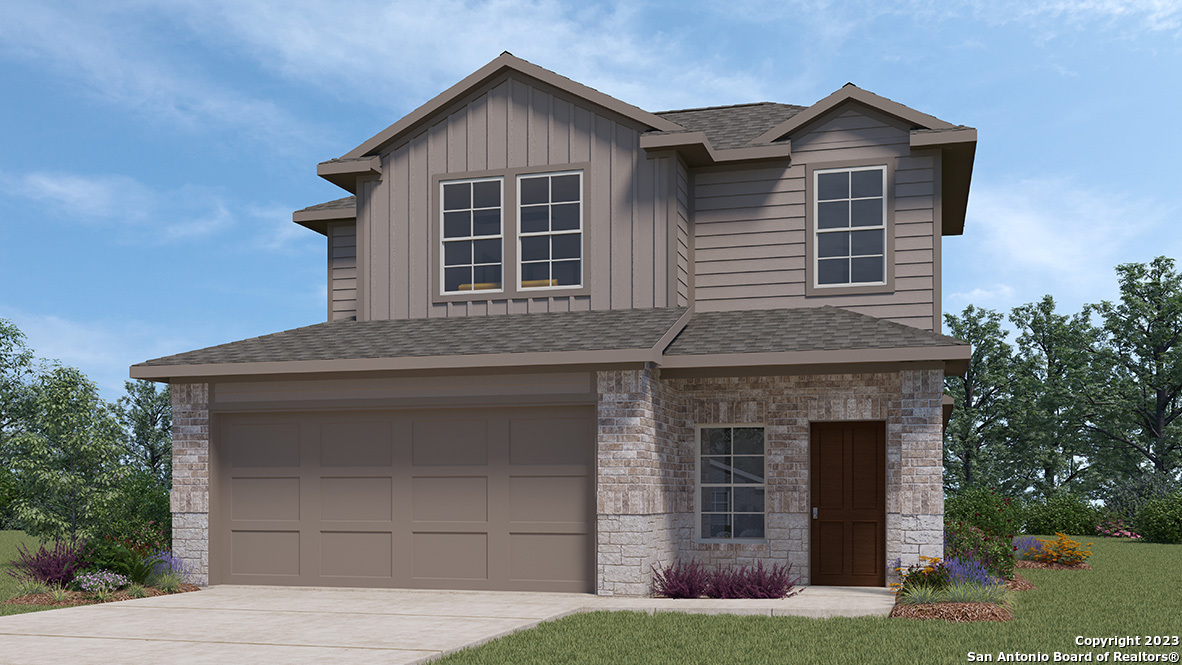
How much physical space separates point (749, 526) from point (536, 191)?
5756 millimetres

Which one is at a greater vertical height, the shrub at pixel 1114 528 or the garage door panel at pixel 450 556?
the garage door panel at pixel 450 556

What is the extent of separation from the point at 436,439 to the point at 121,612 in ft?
13.8

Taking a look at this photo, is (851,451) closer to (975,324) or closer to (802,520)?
(802,520)

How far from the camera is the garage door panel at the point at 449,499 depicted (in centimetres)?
1402

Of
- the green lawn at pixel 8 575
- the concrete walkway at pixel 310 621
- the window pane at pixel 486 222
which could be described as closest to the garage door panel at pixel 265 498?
the concrete walkway at pixel 310 621

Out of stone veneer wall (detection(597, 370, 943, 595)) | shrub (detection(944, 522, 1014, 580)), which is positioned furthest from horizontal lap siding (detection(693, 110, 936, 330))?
shrub (detection(944, 522, 1014, 580))

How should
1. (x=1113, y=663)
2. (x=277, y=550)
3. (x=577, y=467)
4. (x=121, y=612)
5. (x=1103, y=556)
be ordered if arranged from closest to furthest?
(x=1113, y=663) → (x=121, y=612) → (x=577, y=467) → (x=277, y=550) → (x=1103, y=556)

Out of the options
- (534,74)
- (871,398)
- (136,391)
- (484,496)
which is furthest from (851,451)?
(136,391)

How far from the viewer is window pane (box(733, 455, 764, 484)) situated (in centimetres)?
1477

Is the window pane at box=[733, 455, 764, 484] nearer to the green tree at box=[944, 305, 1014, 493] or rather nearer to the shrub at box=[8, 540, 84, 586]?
the shrub at box=[8, 540, 84, 586]

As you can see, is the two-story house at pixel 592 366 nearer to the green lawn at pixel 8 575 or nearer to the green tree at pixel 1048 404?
the green lawn at pixel 8 575

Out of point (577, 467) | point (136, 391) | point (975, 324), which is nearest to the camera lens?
point (577, 467)

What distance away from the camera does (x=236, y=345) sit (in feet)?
51.4

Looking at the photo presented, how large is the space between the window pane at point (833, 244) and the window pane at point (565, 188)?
3663mm
